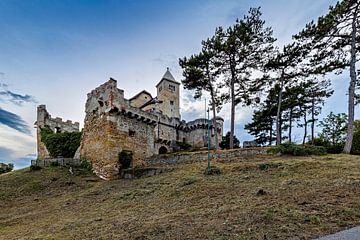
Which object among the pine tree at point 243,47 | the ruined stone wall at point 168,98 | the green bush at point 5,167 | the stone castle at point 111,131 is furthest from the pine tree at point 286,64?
the green bush at point 5,167

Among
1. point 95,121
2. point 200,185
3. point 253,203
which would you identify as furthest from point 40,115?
point 253,203

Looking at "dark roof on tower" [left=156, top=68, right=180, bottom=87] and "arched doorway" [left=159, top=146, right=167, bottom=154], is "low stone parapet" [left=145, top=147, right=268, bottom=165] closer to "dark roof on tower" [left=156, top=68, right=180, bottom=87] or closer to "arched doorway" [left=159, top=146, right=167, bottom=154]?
"arched doorway" [left=159, top=146, right=167, bottom=154]

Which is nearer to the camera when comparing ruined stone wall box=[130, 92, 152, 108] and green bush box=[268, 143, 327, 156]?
green bush box=[268, 143, 327, 156]

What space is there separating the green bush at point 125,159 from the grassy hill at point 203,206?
10.9 ft

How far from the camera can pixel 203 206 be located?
730cm

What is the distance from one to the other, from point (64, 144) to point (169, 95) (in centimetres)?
2226

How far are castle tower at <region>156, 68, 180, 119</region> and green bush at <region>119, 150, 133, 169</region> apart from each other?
857 inches

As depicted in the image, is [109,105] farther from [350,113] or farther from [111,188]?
[350,113]

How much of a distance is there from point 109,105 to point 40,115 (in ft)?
42.6

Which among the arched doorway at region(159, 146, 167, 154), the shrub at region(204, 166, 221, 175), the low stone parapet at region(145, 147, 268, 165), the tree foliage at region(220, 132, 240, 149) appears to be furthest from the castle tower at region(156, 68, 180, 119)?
the shrub at region(204, 166, 221, 175)

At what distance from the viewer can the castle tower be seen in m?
39.8

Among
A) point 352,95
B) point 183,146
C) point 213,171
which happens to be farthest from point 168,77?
point 213,171

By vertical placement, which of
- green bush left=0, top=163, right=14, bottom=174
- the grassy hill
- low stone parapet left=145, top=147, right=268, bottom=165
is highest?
low stone parapet left=145, top=147, right=268, bottom=165

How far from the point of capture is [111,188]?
1333 cm
